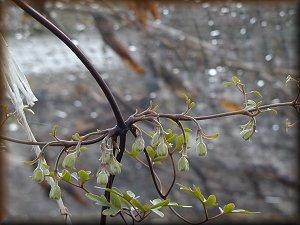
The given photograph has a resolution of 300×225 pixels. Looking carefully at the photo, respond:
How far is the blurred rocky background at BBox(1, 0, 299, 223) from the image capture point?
114 centimetres

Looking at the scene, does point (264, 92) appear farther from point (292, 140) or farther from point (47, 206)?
point (47, 206)

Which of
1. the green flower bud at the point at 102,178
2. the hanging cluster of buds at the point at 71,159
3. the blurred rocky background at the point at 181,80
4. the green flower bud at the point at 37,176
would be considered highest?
the hanging cluster of buds at the point at 71,159

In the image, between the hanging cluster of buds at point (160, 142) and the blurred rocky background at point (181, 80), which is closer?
the hanging cluster of buds at point (160, 142)

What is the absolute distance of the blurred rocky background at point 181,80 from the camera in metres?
1.14

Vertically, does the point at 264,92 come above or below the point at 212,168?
above

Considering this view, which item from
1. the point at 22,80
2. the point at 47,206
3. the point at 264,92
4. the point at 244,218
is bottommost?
the point at 47,206

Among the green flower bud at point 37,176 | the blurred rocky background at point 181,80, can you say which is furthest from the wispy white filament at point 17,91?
the blurred rocky background at point 181,80

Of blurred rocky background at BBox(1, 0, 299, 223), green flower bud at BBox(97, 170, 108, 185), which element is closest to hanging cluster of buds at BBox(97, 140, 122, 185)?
green flower bud at BBox(97, 170, 108, 185)

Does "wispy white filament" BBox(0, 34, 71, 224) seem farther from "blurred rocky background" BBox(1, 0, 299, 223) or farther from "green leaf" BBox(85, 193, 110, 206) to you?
"blurred rocky background" BBox(1, 0, 299, 223)

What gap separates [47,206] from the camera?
49.3 inches

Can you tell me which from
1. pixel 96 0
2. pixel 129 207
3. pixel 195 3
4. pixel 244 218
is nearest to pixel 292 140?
pixel 244 218

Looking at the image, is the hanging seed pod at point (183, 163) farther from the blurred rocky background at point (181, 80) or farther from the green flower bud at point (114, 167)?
the blurred rocky background at point (181, 80)

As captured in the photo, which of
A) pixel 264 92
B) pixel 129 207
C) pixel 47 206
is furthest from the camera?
pixel 47 206

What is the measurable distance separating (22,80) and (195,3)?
901 millimetres
